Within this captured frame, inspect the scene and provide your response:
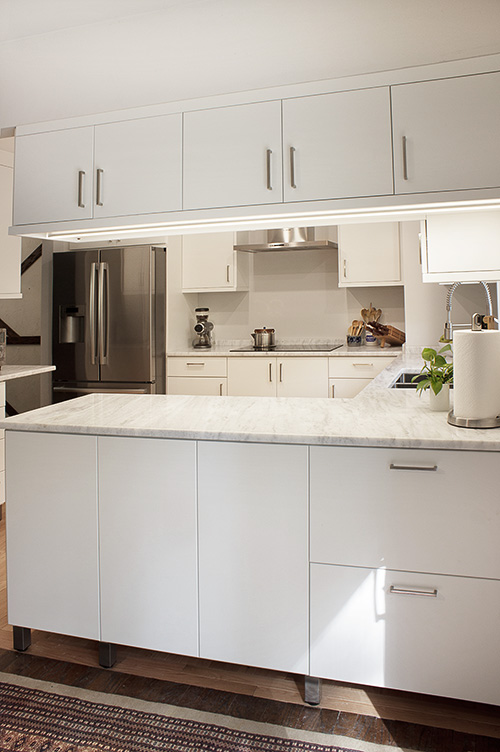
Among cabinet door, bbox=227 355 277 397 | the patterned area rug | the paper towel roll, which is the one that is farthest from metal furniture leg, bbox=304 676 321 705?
cabinet door, bbox=227 355 277 397

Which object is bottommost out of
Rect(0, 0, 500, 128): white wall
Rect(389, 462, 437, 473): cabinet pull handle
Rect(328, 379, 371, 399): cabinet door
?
Rect(389, 462, 437, 473): cabinet pull handle

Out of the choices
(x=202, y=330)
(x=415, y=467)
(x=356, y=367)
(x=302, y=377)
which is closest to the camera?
(x=415, y=467)

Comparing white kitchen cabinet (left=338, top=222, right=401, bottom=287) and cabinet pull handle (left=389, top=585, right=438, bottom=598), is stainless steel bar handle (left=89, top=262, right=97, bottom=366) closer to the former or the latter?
white kitchen cabinet (left=338, top=222, right=401, bottom=287)

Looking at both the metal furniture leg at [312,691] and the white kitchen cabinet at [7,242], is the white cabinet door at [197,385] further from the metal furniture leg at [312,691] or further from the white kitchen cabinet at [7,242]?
the metal furniture leg at [312,691]

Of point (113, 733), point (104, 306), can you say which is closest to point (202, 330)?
point (104, 306)

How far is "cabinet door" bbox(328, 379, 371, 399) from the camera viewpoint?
4.62 metres

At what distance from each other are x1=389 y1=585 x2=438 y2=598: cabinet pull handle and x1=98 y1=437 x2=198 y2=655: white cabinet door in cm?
66

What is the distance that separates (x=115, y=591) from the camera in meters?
2.01

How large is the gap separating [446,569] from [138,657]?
122 cm

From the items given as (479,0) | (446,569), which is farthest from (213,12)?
(446,569)

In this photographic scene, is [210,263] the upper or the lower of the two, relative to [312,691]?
upper

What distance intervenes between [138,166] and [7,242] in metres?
1.94

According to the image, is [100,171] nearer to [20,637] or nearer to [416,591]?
[20,637]

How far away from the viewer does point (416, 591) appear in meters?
1.71
